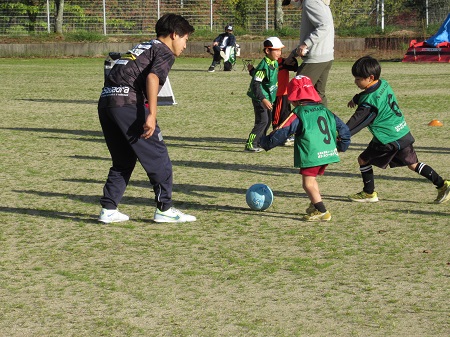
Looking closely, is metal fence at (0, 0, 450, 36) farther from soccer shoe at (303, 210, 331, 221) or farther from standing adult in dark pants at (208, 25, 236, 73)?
soccer shoe at (303, 210, 331, 221)

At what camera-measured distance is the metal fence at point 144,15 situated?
136 feet

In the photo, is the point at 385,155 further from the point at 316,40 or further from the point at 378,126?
the point at 316,40

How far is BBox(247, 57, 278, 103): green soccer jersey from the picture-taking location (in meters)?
11.1

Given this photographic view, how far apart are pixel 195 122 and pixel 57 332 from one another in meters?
9.98

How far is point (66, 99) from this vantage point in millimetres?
18766

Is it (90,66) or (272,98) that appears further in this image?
(90,66)

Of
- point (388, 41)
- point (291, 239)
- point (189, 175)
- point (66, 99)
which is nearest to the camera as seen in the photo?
point (291, 239)

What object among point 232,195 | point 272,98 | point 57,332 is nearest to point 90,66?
point 272,98

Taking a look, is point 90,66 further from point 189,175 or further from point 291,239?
point 291,239

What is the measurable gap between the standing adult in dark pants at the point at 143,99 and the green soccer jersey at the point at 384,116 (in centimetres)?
192

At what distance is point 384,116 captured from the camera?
26.3 feet

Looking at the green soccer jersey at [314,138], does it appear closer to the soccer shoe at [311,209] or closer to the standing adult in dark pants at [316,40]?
the soccer shoe at [311,209]

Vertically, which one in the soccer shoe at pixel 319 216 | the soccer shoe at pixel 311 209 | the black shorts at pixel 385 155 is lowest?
the soccer shoe at pixel 319 216

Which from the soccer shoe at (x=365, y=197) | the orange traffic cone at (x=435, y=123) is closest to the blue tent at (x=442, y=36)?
the orange traffic cone at (x=435, y=123)
